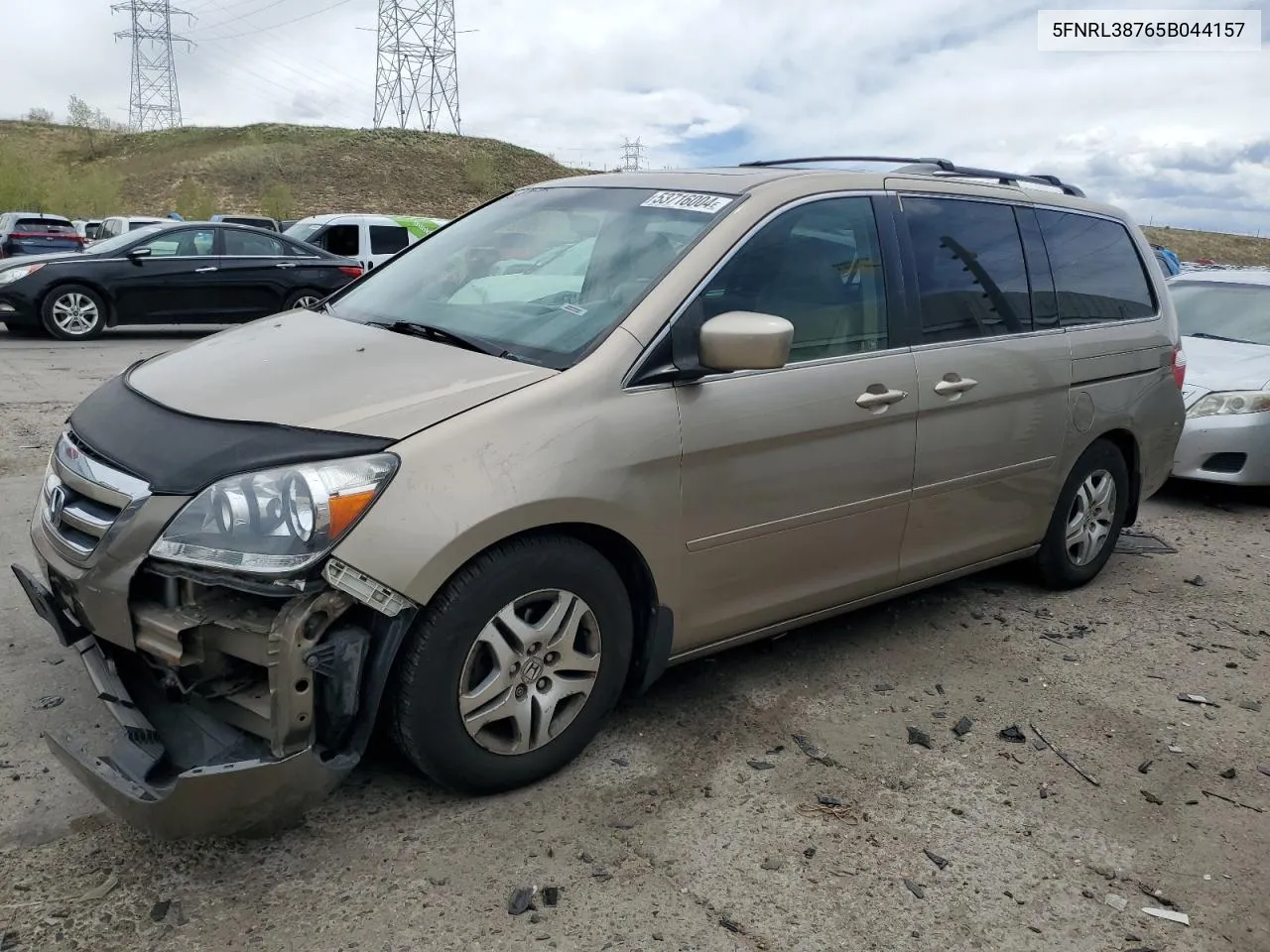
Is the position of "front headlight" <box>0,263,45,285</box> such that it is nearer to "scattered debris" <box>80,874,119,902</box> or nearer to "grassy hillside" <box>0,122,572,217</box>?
"scattered debris" <box>80,874,119,902</box>

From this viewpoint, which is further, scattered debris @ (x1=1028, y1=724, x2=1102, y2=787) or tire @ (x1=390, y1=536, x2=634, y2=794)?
Answer: scattered debris @ (x1=1028, y1=724, x2=1102, y2=787)

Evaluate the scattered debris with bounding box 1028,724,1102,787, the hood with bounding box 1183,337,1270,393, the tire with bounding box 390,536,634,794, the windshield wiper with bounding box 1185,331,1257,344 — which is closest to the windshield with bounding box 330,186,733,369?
the tire with bounding box 390,536,634,794

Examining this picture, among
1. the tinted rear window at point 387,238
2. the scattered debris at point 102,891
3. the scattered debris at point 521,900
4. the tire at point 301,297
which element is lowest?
the scattered debris at point 521,900

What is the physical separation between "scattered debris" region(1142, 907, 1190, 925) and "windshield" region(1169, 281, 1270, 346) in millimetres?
6305

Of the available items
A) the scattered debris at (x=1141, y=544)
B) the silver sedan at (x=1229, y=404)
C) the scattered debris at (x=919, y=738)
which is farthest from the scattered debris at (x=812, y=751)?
the silver sedan at (x=1229, y=404)

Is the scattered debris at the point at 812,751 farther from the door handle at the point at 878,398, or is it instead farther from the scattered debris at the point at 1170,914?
the door handle at the point at 878,398

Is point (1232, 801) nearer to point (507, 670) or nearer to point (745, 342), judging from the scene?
point (745, 342)

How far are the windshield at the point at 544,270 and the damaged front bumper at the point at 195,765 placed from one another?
111 cm

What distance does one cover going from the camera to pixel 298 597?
251 centimetres

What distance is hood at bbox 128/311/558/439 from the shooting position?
274 centimetres

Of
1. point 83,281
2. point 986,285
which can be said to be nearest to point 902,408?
point 986,285

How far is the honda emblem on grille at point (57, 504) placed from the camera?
288 cm

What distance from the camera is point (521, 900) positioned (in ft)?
8.45

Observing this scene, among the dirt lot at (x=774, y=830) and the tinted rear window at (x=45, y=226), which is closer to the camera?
the dirt lot at (x=774, y=830)
